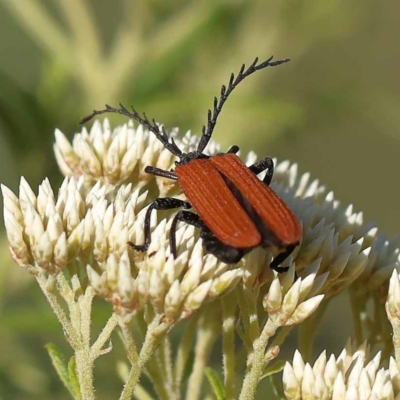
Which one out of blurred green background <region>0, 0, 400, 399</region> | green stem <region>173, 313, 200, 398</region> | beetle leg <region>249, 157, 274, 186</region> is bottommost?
green stem <region>173, 313, 200, 398</region>

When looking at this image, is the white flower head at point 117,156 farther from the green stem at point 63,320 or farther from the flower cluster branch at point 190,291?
the green stem at point 63,320

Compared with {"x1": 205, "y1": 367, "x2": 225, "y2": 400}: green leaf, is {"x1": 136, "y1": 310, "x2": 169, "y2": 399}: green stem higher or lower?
higher

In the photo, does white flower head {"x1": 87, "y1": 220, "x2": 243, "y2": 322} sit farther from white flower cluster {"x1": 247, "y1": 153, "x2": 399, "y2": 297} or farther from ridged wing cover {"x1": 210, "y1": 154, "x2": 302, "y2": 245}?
white flower cluster {"x1": 247, "y1": 153, "x2": 399, "y2": 297}

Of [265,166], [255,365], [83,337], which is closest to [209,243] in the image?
[255,365]

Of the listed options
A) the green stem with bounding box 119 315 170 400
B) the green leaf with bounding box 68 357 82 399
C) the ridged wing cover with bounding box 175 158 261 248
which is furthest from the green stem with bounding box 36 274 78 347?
the ridged wing cover with bounding box 175 158 261 248

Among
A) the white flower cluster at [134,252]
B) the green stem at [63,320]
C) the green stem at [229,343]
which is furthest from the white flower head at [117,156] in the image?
the green stem at [63,320]

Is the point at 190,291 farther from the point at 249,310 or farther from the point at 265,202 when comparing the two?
the point at 265,202

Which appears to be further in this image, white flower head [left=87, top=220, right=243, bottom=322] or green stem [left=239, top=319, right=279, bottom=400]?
green stem [left=239, top=319, right=279, bottom=400]
